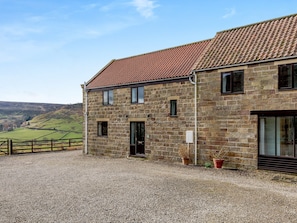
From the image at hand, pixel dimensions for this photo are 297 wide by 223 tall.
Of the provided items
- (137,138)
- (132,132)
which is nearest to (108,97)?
(132,132)

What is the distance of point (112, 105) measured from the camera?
830 inches

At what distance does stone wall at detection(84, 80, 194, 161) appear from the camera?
54.7 ft

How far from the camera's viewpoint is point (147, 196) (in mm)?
9336

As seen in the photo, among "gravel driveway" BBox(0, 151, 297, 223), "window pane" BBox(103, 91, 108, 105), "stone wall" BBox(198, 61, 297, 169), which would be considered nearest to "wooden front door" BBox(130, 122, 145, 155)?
"window pane" BBox(103, 91, 108, 105)

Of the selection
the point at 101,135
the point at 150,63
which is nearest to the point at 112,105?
the point at 101,135

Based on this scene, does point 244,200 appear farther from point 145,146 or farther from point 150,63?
point 150,63

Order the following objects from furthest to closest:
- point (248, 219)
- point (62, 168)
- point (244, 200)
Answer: point (62, 168)
point (244, 200)
point (248, 219)

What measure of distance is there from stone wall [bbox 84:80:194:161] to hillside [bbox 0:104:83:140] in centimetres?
3057

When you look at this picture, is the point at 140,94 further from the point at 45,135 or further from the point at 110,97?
the point at 45,135

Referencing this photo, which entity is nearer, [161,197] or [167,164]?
[161,197]

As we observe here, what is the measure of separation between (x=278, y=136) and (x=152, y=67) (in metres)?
10.4

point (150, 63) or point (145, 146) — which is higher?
point (150, 63)

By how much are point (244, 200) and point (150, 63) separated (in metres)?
14.5

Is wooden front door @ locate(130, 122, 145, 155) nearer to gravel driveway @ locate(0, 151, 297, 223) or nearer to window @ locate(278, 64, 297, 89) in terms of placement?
gravel driveway @ locate(0, 151, 297, 223)
